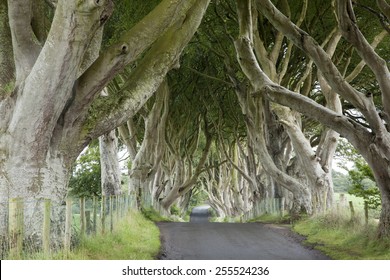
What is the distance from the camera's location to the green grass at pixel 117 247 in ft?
21.7

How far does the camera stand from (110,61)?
6703 mm

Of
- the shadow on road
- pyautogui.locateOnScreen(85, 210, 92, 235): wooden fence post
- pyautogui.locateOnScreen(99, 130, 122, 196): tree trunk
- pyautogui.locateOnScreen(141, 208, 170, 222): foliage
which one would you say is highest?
pyautogui.locateOnScreen(99, 130, 122, 196): tree trunk

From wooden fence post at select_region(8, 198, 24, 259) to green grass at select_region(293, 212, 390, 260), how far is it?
618 cm

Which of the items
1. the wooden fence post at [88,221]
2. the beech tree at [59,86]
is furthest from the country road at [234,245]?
the beech tree at [59,86]

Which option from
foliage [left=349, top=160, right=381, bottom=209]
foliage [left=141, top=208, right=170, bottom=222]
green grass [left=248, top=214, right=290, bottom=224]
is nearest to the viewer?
foliage [left=349, top=160, right=381, bottom=209]

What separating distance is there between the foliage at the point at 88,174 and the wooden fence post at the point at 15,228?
81.6 ft

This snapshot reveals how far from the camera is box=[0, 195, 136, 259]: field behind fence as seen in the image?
5848 mm

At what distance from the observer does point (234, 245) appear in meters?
10.2

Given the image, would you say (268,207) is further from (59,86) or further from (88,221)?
(59,86)

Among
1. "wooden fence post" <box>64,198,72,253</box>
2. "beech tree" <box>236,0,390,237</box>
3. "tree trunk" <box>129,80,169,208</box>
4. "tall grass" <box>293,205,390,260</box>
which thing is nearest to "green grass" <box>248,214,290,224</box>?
"tall grass" <box>293,205,390,260</box>

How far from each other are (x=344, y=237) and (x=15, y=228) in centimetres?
768

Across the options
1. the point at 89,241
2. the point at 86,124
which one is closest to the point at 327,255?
the point at 89,241

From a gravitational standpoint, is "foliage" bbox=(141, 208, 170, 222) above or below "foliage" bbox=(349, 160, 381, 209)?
below

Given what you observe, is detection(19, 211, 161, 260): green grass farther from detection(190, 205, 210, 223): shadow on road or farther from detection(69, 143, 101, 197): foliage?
detection(190, 205, 210, 223): shadow on road
